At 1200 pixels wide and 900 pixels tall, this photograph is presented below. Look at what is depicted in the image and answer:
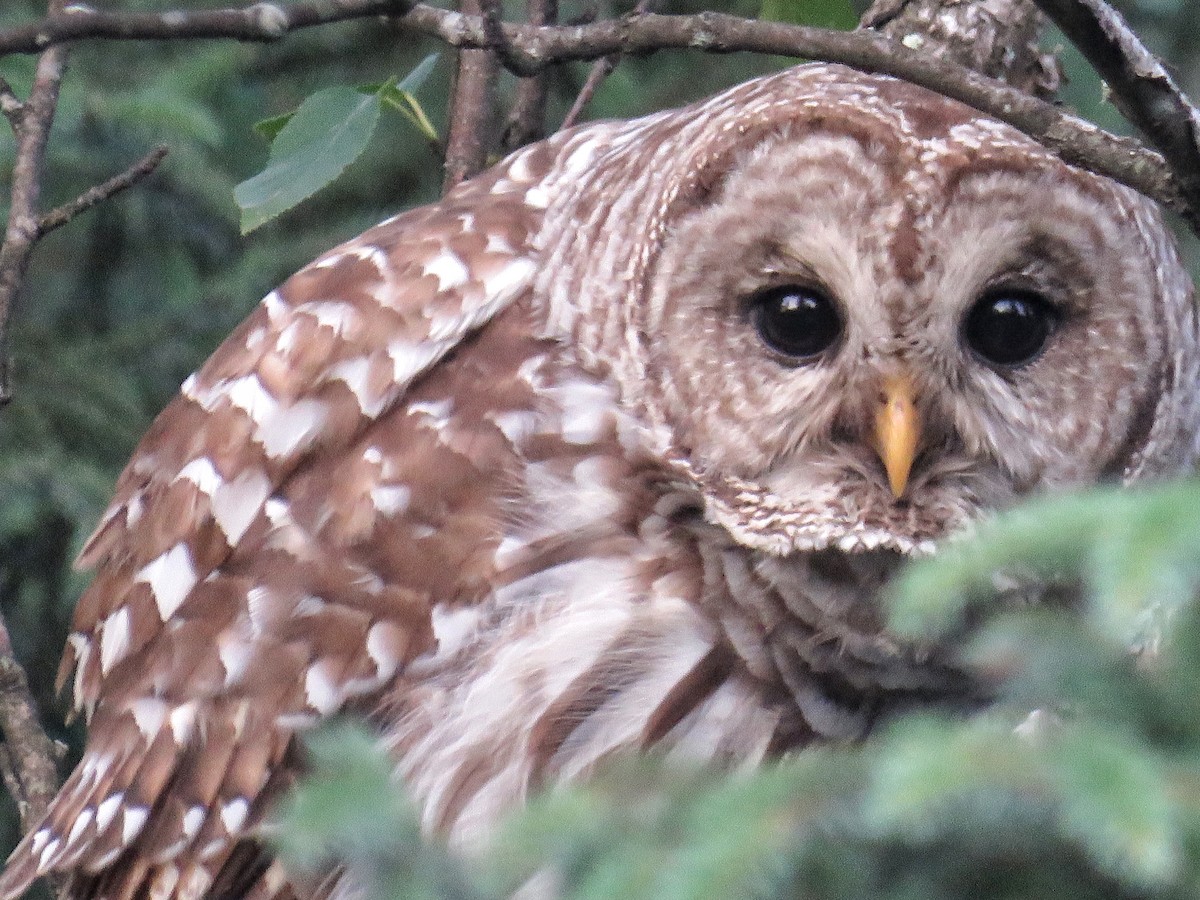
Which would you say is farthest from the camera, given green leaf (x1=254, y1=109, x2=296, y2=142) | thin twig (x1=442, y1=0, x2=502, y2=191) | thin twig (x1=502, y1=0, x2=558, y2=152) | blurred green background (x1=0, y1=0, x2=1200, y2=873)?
blurred green background (x1=0, y1=0, x2=1200, y2=873)

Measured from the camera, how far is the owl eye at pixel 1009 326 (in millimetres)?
2104

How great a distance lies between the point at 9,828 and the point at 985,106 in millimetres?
2841

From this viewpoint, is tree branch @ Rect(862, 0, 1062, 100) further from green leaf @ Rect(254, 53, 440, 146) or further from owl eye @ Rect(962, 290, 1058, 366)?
green leaf @ Rect(254, 53, 440, 146)

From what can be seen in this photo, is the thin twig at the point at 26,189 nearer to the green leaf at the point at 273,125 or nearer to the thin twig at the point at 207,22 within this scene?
the green leaf at the point at 273,125

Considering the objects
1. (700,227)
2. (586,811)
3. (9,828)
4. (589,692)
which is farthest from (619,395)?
(9,828)

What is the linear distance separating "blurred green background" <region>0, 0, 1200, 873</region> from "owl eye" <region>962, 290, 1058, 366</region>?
1093 millimetres

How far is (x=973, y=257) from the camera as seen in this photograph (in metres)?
2.04

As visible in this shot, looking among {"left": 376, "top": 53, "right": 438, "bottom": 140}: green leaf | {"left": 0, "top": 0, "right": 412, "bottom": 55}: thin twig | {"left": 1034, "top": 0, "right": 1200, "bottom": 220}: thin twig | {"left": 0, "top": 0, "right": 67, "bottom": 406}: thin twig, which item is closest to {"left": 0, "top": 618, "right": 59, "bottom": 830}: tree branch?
{"left": 0, "top": 0, "right": 67, "bottom": 406}: thin twig

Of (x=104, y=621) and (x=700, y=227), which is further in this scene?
(x=104, y=621)

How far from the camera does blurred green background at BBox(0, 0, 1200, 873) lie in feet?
10.8

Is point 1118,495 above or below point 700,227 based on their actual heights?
above

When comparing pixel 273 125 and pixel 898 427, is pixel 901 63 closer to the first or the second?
pixel 898 427

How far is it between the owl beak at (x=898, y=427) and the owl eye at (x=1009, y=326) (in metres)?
0.14

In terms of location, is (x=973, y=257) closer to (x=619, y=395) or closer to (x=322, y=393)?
(x=619, y=395)
